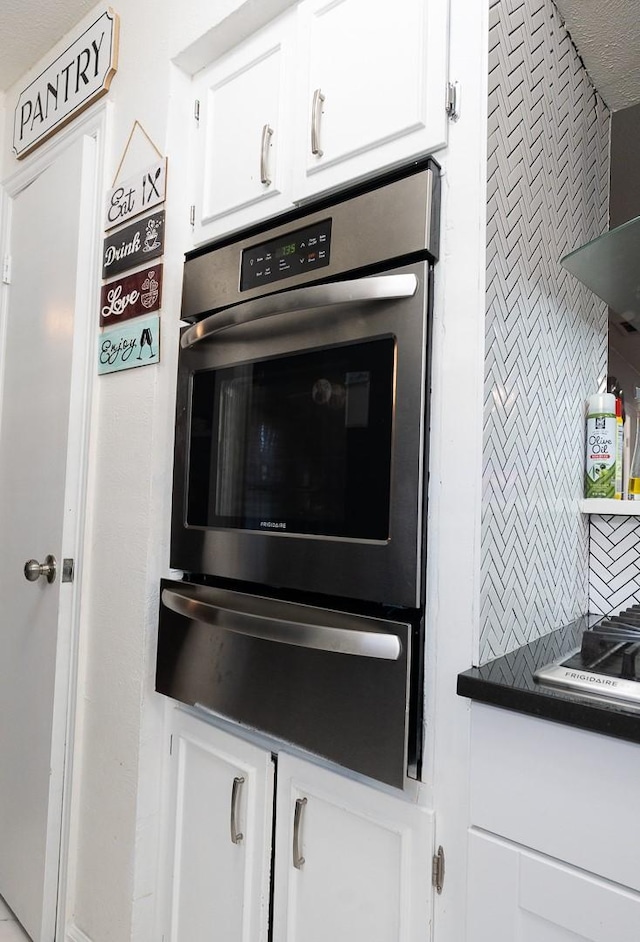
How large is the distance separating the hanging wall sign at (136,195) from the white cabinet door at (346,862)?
4.05ft

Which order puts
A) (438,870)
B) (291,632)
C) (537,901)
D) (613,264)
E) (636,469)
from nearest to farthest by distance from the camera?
(537,901) → (438,870) → (291,632) → (613,264) → (636,469)

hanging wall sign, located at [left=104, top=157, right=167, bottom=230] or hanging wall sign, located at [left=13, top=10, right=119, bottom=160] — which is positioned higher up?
hanging wall sign, located at [left=13, top=10, right=119, bottom=160]

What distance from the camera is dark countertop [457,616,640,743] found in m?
0.73

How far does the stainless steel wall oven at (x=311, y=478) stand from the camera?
938mm

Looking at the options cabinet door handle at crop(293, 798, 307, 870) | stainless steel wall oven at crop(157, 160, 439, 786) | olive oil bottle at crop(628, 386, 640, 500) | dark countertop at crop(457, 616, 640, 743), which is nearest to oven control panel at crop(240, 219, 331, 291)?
stainless steel wall oven at crop(157, 160, 439, 786)

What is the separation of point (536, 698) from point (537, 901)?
0.26m

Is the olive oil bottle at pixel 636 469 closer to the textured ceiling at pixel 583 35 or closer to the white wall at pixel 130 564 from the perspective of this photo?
the textured ceiling at pixel 583 35

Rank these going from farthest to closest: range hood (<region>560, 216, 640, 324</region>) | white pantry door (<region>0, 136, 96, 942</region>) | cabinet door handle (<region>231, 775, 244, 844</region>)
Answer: white pantry door (<region>0, 136, 96, 942</region>)
cabinet door handle (<region>231, 775, 244, 844</region>)
range hood (<region>560, 216, 640, 324</region>)

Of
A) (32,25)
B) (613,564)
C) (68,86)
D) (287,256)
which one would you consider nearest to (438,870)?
(613,564)

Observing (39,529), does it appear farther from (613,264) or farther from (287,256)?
(613,264)

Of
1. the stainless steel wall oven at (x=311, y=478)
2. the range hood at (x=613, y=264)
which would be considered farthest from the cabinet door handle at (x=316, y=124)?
the range hood at (x=613, y=264)

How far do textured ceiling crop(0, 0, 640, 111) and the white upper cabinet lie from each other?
451 millimetres

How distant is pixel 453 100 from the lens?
962mm

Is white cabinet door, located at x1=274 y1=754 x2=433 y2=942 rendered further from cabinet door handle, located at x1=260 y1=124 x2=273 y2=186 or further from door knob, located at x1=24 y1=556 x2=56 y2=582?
cabinet door handle, located at x1=260 y1=124 x2=273 y2=186
